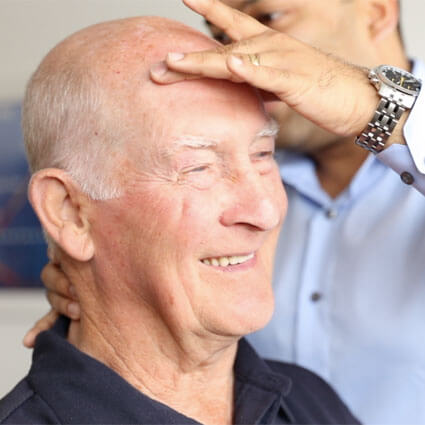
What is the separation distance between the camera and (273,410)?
148 centimetres

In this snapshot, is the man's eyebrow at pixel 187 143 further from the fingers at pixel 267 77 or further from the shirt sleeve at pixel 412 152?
the shirt sleeve at pixel 412 152

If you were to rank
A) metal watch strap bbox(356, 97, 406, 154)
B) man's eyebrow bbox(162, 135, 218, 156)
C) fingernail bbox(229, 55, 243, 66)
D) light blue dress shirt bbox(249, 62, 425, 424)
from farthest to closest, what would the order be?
light blue dress shirt bbox(249, 62, 425, 424)
metal watch strap bbox(356, 97, 406, 154)
man's eyebrow bbox(162, 135, 218, 156)
fingernail bbox(229, 55, 243, 66)

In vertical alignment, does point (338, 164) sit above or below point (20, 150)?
above

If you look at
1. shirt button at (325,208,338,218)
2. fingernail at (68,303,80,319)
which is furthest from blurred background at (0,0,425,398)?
fingernail at (68,303,80,319)

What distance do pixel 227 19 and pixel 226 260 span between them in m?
0.45

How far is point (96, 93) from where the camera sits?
1.28 metres

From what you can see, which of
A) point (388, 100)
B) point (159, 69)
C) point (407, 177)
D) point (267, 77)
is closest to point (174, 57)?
point (159, 69)

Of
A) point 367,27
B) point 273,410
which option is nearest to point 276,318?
point 273,410

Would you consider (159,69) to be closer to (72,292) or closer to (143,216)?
(143,216)

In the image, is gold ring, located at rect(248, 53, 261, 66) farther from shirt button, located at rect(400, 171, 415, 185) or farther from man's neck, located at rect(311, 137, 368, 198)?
man's neck, located at rect(311, 137, 368, 198)

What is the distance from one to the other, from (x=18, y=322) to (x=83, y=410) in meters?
2.45

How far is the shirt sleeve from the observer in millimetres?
1369

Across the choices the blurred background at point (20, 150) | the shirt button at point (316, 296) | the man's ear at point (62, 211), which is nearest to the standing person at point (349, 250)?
the shirt button at point (316, 296)

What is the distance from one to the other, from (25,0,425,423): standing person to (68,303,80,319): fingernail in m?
0.03
